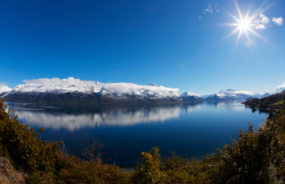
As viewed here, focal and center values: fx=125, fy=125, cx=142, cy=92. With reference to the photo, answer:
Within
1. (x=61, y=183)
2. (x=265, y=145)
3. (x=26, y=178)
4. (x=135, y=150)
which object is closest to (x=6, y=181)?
(x=26, y=178)

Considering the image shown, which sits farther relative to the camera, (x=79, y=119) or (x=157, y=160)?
(x=79, y=119)

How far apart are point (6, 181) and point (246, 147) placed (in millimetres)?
7243

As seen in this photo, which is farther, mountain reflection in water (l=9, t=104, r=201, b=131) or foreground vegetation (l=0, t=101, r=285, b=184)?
mountain reflection in water (l=9, t=104, r=201, b=131)

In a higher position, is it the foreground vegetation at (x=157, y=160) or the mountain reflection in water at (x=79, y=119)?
the foreground vegetation at (x=157, y=160)

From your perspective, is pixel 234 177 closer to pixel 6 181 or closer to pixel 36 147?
pixel 6 181

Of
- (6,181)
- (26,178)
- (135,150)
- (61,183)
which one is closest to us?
(6,181)

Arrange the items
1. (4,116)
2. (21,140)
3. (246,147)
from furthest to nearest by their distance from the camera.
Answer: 1. (4,116)
2. (21,140)
3. (246,147)

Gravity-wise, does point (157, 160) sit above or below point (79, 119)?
above

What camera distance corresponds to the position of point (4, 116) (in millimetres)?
6195

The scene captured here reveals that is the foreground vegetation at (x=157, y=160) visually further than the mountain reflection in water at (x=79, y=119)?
No

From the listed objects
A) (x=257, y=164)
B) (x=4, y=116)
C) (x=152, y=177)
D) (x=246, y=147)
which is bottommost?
(x=152, y=177)

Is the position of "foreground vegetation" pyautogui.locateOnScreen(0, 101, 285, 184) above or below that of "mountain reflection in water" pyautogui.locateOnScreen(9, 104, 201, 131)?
above

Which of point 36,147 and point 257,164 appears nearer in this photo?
point 257,164

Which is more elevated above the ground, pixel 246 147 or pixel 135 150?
pixel 246 147
